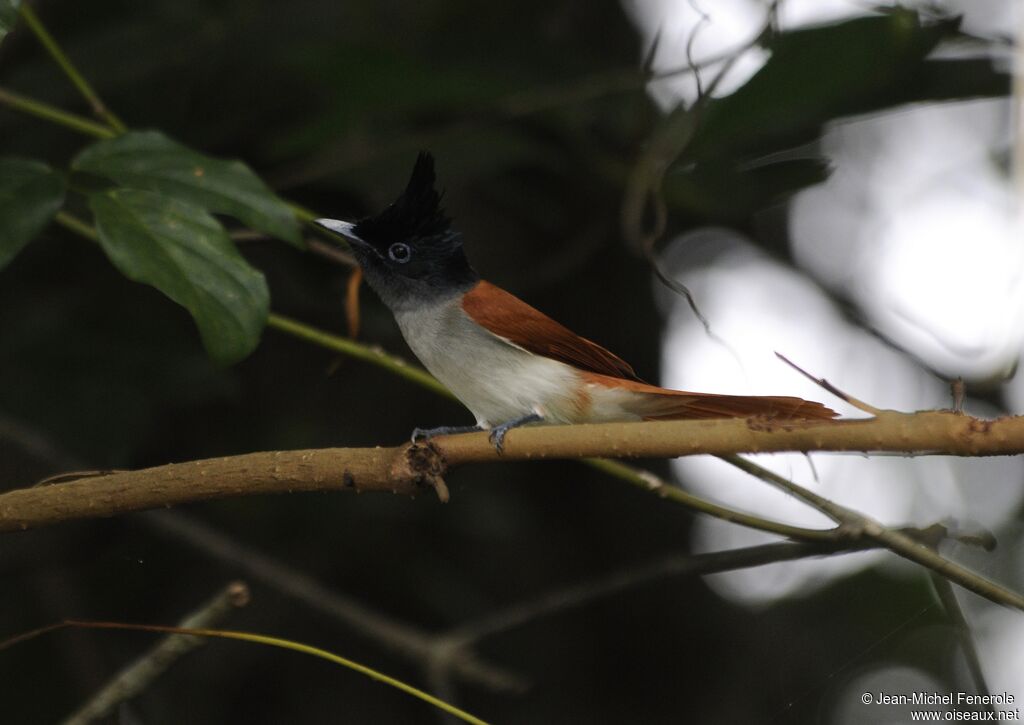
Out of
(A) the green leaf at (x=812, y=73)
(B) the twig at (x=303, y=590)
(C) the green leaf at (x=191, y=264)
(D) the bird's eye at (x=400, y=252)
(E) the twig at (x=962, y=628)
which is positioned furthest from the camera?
(B) the twig at (x=303, y=590)

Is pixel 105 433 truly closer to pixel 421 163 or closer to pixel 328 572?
pixel 328 572

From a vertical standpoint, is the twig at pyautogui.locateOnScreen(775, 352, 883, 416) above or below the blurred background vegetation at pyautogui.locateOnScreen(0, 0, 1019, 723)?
below

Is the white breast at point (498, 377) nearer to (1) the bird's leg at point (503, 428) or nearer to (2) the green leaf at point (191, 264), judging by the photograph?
(1) the bird's leg at point (503, 428)

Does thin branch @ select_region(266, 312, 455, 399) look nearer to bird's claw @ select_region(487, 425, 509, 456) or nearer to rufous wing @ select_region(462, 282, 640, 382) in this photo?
rufous wing @ select_region(462, 282, 640, 382)

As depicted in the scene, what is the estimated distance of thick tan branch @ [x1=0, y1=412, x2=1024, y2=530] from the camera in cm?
123

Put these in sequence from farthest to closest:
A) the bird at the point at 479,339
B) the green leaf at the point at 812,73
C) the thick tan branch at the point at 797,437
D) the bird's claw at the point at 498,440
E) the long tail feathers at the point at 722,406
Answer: the green leaf at the point at 812,73 < the bird at the point at 479,339 < the bird's claw at the point at 498,440 < the long tail feathers at the point at 722,406 < the thick tan branch at the point at 797,437

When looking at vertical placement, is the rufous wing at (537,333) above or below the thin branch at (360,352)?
below

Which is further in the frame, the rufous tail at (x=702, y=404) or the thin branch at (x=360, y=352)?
the thin branch at (x=360, y=352)

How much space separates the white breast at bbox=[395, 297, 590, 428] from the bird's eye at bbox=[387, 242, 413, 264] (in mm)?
158

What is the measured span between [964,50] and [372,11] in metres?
1.85

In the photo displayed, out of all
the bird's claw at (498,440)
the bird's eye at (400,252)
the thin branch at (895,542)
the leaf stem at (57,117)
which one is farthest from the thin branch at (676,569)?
the leaf stem at (57,117)

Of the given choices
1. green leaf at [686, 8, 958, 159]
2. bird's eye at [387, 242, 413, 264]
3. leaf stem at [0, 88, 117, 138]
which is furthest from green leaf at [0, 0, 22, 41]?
green leaf at [686, 8, 958, 159]

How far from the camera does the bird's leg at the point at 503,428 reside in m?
1.44

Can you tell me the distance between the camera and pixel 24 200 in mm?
1844
